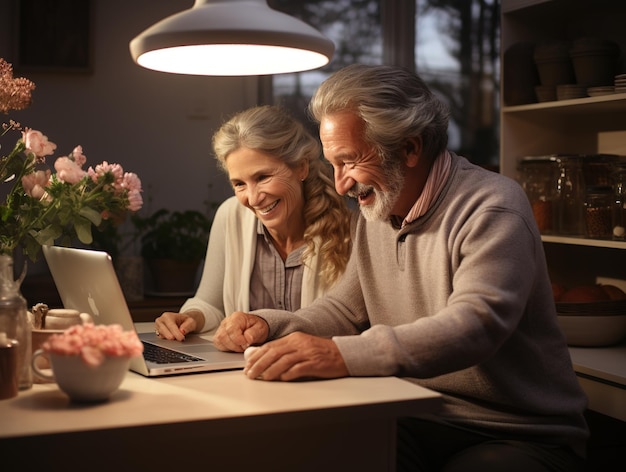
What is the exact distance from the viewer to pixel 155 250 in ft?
11.2

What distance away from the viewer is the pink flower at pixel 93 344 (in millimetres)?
1227

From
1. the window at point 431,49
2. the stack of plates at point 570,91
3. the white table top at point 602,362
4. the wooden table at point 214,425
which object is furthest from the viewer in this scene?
the window at point 431,49

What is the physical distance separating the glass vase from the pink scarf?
82 centimetres

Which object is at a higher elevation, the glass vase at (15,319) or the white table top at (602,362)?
the glass vase at (15,319)

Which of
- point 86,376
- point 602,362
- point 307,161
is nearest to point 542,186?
point 602,362

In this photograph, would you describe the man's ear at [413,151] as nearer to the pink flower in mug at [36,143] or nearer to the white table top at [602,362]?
the pink flower in mug at [36,143]

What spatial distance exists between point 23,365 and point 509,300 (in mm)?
828

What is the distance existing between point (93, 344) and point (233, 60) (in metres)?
0.80

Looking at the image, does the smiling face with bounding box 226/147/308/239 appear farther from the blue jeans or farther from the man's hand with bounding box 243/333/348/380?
the man's hand with bounding box 243/333/348/380

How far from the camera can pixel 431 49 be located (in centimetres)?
404

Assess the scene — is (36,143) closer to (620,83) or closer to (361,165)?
(361,165)

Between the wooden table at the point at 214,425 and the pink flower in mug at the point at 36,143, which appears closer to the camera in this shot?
the wooden table at the point at 214,425

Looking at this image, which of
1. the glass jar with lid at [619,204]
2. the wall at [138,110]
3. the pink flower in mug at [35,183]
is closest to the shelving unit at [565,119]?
the glass jar with lid at [619,204]

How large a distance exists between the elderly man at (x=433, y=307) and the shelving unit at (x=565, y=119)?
107 centimetres
